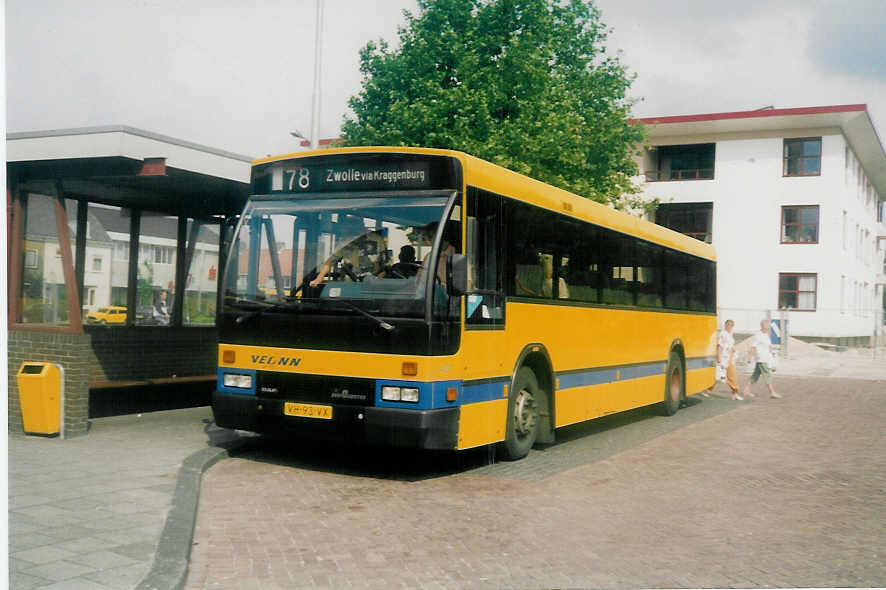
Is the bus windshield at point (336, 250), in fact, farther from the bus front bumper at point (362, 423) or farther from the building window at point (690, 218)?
the building window at point (690, 218)

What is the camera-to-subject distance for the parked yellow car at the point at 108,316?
12758mm

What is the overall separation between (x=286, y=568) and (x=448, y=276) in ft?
11.3

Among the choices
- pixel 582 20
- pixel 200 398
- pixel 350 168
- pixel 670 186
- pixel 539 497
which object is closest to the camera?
pixel 539 497

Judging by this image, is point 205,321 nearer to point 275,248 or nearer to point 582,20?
point 275,248

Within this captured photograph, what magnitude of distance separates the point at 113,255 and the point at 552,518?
8.19 metres

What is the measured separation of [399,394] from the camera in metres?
8.47

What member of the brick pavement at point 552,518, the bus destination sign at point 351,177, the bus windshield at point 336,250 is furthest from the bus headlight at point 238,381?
the bus destination sign at point 351,177

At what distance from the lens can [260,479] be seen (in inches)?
345

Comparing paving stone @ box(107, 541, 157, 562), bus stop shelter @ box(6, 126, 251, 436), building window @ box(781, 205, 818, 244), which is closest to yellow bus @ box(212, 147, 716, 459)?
bus stop shelter @ box(6, 126, 251, 436)

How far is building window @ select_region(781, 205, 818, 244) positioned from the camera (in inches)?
1702

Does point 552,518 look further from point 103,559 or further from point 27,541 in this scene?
point 27,541

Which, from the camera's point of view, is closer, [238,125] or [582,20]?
[238,125]

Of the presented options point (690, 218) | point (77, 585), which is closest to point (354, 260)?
point (77, 585)

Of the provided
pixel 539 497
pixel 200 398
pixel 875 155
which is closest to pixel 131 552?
pixel 539 497
